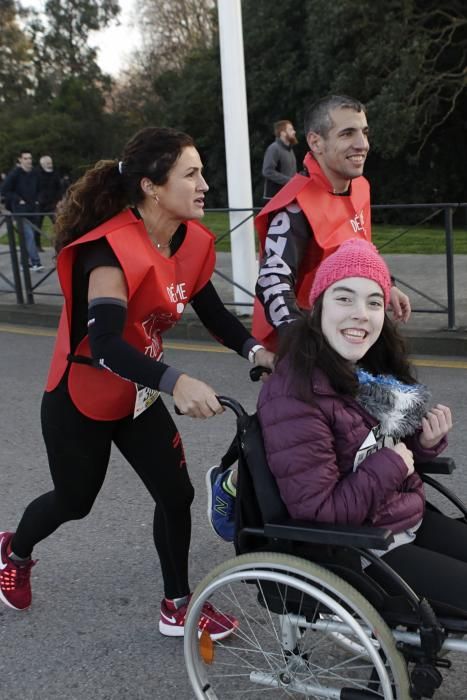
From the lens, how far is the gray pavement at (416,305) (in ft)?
22.8

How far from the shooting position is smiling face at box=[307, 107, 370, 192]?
3.35m

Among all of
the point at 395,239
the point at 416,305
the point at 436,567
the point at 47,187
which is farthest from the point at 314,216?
the point at 47,187

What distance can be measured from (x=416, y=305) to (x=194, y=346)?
207 centimetres

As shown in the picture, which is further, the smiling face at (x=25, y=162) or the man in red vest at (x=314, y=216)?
the smiling face at (x=25, y=162)

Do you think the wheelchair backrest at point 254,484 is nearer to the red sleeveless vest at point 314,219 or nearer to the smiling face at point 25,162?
the red sleeveless vest at point 314,219

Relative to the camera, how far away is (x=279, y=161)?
10.5 m

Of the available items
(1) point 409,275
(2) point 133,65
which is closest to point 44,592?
(1) point 409,275

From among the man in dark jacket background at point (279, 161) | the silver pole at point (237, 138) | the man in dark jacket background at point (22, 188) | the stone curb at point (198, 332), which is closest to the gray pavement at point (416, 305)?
the stone curb at point (198, 332)

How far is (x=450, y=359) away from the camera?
6.72 meters

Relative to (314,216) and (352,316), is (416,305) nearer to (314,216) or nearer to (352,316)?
(314,216)

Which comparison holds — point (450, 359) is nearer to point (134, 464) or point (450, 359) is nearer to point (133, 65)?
point (134, 464)

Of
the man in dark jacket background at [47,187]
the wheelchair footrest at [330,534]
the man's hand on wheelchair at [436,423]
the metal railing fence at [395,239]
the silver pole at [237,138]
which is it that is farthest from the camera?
the man in dark jacket background at [47,187]

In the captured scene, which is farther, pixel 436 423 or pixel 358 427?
pixel 436 423

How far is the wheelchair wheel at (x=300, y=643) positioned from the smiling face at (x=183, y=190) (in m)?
1.12
